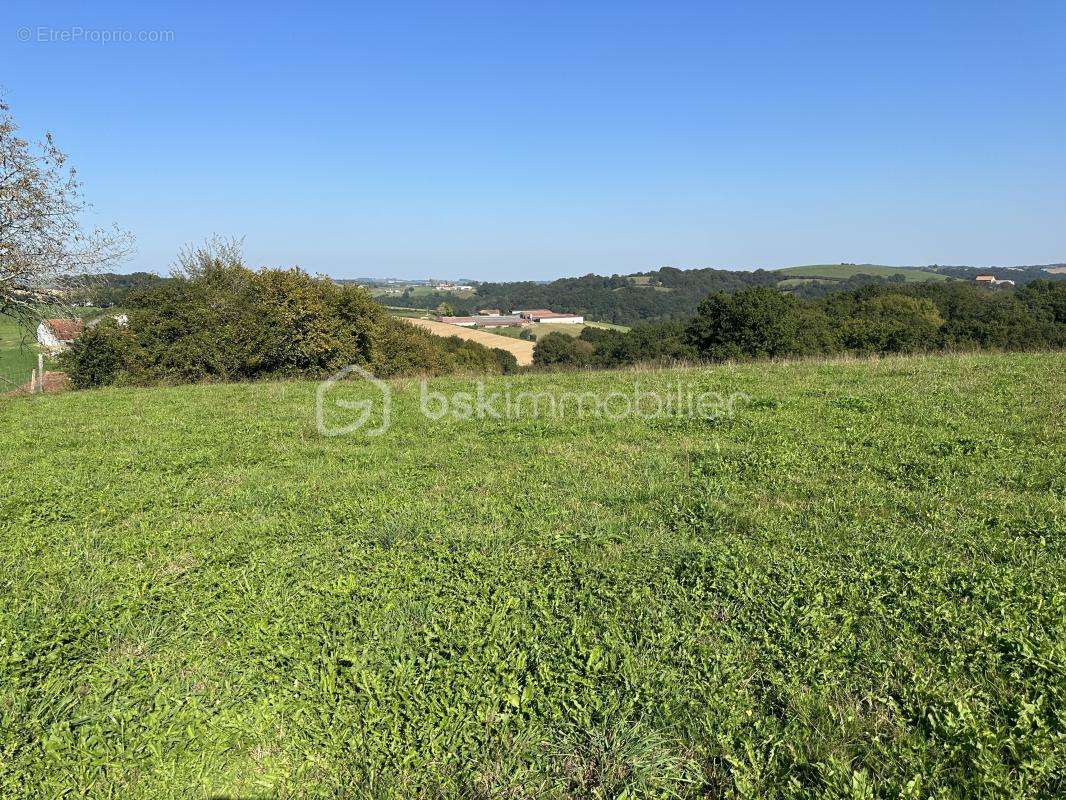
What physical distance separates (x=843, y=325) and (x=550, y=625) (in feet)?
154

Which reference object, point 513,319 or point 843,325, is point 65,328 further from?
point 513,319

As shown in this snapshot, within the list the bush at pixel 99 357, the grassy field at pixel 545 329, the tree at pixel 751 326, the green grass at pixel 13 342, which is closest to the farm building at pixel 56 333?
the green grass at pixel 13 342

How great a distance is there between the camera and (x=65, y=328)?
57.8 feet

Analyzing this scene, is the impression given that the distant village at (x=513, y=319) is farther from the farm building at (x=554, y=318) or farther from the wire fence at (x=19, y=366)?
the wire fence at (x=19, y=366)

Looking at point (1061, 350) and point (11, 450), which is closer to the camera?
point (11, 450)

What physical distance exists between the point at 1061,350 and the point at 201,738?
18718 mm

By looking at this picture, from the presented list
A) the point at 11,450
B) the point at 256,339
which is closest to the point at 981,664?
the point at 11,450

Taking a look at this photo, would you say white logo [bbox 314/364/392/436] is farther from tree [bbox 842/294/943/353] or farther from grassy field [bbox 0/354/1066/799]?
tree [bbox 842/294/943/353]

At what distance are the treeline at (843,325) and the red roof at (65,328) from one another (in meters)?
18.4

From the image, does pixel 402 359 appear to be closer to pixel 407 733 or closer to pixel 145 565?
pixel 145 565

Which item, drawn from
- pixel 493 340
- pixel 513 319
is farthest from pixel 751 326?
pixel 513 319

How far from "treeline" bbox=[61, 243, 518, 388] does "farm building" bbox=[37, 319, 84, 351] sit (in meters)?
1.25

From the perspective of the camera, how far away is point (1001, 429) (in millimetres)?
6703

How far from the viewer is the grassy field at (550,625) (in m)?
2.44
